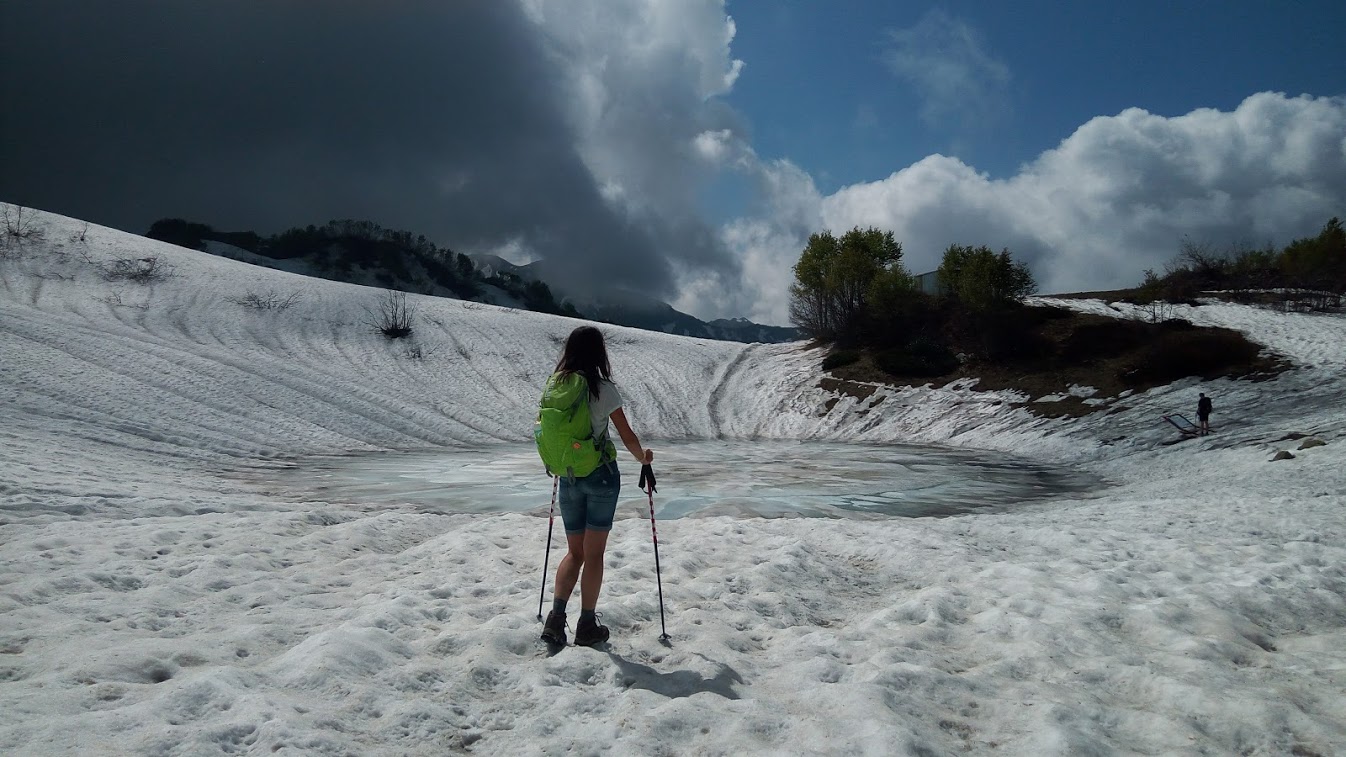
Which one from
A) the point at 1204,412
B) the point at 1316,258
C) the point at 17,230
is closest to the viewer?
the point at 1204,412

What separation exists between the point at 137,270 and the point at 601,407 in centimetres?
4220

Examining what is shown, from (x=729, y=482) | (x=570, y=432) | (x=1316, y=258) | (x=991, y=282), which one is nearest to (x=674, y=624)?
(x=570, y=432)

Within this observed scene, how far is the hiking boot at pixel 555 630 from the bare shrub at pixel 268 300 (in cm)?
3855

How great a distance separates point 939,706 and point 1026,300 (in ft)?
142

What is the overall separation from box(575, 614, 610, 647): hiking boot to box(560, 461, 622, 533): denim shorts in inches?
28.7

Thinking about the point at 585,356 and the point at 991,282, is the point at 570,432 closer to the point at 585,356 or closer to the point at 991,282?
the point at 585,356

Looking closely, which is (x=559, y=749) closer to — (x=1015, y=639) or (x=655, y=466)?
(x=1015, y=639)

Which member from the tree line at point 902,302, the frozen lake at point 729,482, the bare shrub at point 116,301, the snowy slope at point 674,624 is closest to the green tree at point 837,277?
the tree line at point 902,302

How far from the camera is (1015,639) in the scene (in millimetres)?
5672

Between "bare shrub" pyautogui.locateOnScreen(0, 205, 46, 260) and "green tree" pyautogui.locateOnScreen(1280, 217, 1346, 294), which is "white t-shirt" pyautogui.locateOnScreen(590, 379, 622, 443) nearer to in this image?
"bare shrub" pyautogui.locateOnScreen(0, 205, 46, 260)

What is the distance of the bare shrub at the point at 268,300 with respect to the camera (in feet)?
122

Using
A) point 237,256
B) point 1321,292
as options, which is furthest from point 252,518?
point 237,256

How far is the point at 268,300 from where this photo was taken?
38.3m

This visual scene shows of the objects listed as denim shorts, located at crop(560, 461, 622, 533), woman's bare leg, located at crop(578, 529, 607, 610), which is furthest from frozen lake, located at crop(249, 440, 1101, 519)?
denim shorts, located at crop(560, 461, 622, 533)
